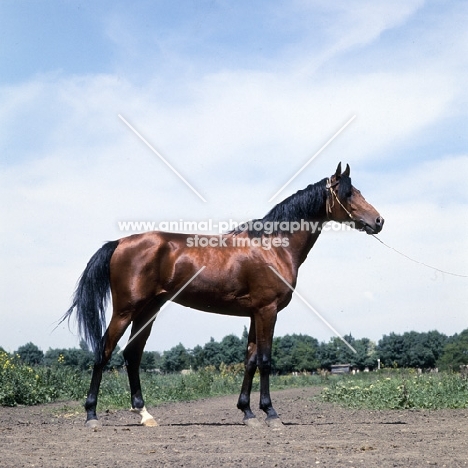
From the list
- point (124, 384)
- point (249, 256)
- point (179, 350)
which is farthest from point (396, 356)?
point (249, 256)

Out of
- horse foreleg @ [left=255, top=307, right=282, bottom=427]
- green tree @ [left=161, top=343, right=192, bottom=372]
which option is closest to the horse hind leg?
horse foreleg @ [left=255, top=307, right=282, bottom=427]

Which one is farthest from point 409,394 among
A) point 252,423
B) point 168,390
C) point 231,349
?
point 231,349

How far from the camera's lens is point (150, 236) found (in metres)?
8.34

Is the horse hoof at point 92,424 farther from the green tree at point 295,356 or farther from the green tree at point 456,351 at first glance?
the green tree at point 295,356

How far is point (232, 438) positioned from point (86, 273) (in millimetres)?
3042

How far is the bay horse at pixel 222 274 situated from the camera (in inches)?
322

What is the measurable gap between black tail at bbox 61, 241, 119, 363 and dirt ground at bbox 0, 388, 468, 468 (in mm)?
1230

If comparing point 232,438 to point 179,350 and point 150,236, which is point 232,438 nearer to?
point 150,236

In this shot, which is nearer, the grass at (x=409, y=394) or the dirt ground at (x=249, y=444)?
the dirt ground at (x=249, y=444)

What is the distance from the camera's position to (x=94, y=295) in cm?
841

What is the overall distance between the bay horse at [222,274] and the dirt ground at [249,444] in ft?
2.61

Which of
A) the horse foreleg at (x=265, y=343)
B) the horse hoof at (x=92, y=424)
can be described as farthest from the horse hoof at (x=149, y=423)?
the horse foreleg at (x=265, y=343)

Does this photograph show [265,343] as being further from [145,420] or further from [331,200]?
[331,200]

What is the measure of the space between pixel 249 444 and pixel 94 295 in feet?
10.5
